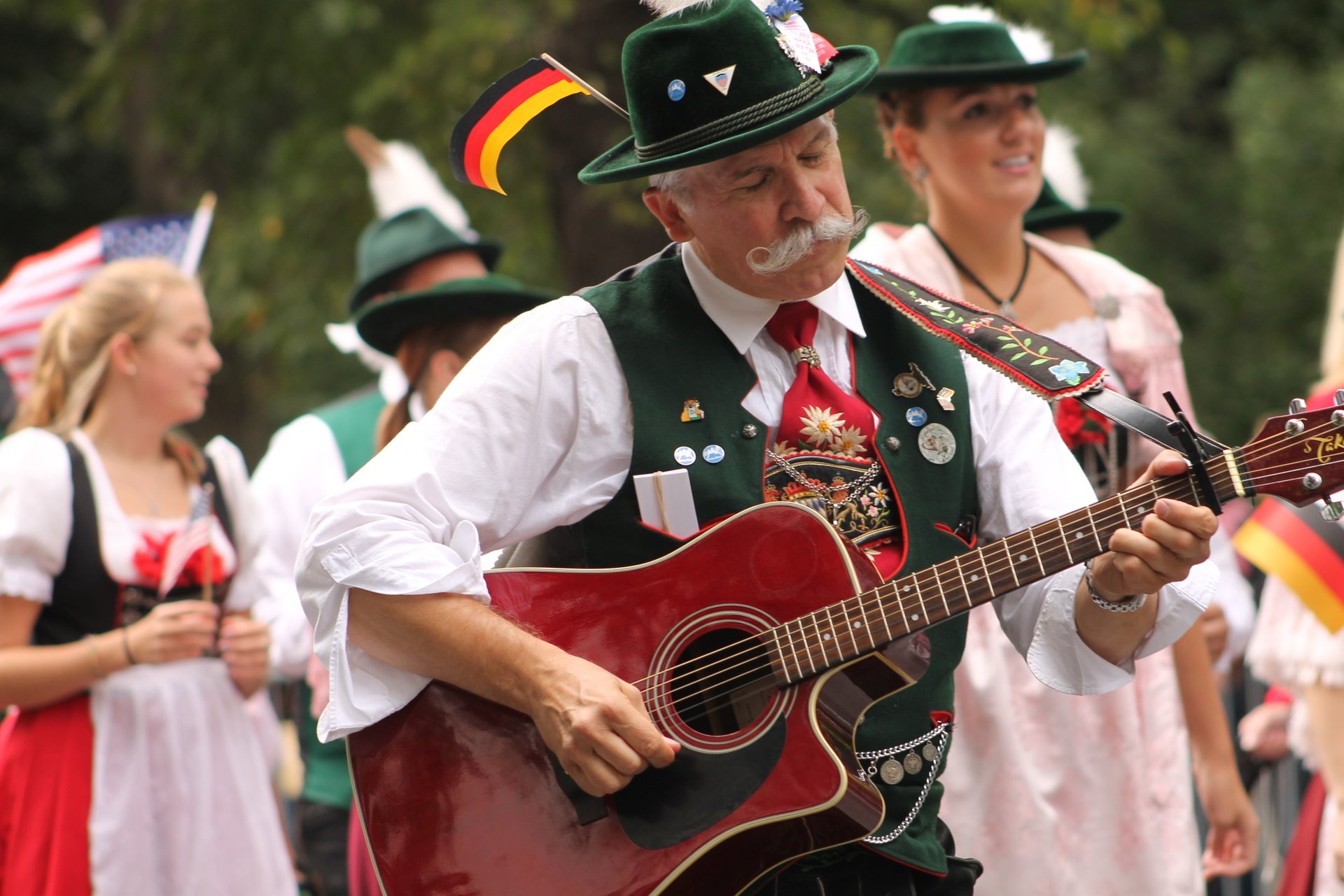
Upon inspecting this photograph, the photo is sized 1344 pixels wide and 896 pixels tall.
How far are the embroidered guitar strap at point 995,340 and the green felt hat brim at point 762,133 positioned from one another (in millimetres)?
413

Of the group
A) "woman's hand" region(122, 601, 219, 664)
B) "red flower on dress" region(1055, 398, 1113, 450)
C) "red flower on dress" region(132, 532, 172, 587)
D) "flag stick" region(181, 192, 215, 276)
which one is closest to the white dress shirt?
"red flower on dress" region(1055, 398, 1113, 450)

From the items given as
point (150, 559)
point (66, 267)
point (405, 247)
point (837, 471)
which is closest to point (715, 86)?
point (837, 471)

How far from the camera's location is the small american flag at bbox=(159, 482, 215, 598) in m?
4.72

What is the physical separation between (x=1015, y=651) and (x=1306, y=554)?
728 millimetres

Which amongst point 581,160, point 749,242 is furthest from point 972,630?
point 581,160

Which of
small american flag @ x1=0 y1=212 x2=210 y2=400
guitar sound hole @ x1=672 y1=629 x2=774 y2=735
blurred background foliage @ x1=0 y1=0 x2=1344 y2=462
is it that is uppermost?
blurred background foliage @ x1=0 y1=0 x2=1344 y2=462

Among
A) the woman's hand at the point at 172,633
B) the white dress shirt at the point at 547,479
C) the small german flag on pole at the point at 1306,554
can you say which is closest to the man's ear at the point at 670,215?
the white dress shirt at the point at 547,479

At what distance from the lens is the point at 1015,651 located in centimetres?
385

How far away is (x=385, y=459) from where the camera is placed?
2.69 m

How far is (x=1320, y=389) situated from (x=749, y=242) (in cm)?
170

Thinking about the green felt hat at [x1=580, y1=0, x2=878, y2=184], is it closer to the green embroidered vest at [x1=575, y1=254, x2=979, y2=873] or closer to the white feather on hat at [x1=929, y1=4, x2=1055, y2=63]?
the green embroidered vest at [x1=575, y1=254, x2=979, y2=873]

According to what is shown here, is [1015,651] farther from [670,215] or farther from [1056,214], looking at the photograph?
[1056,214]

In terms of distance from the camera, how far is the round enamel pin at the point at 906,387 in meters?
2.80

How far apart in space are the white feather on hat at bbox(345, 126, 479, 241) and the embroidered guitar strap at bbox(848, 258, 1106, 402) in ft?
13.2
